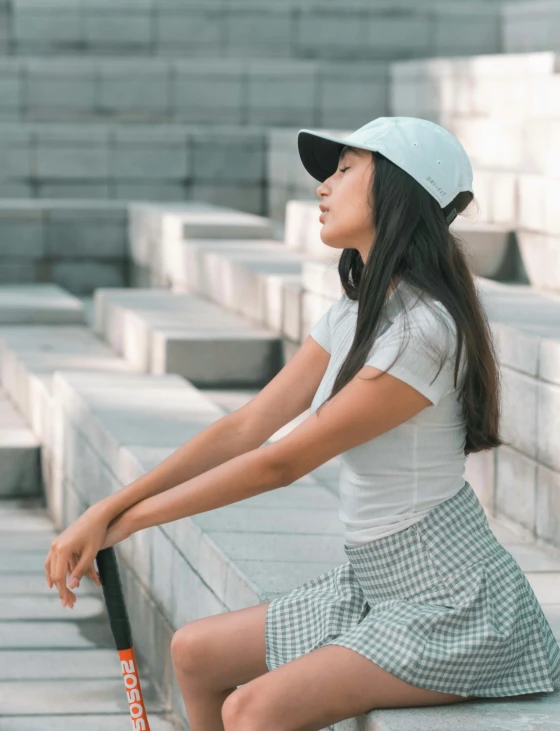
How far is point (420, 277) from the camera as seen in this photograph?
2.69 metres

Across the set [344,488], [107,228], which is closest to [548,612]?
[344,488]

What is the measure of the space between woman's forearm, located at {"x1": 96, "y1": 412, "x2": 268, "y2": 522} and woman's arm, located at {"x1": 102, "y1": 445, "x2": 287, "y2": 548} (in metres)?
0.07

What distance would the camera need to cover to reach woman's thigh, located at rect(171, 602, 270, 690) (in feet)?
9.29

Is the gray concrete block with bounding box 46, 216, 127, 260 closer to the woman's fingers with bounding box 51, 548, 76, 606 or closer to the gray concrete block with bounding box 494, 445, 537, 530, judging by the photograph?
the gray concrete block with bounding box 494, 445, 537, 530

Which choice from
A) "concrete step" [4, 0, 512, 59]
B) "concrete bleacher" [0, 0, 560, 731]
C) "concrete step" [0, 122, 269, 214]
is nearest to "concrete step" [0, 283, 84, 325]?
"concrete bleacher" [0, 0, 560, 731]

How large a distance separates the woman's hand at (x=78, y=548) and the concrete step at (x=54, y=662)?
1.61 meters

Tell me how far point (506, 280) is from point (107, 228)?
20.0 ft

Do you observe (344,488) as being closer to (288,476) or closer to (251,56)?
(288,476)

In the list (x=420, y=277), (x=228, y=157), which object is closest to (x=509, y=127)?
(x=228, y=157)

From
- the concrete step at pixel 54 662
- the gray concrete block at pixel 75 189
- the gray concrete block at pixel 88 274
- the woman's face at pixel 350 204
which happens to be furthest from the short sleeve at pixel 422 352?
the gray concrete block at pixel 75 189

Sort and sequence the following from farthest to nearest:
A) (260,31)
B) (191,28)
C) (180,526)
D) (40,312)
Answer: (260,31) → (191,28) → (40,312) → (180,526)

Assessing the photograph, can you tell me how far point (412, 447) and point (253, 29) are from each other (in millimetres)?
13345

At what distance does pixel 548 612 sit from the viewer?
3717mm

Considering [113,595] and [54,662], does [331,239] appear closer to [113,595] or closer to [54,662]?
[113,595]
